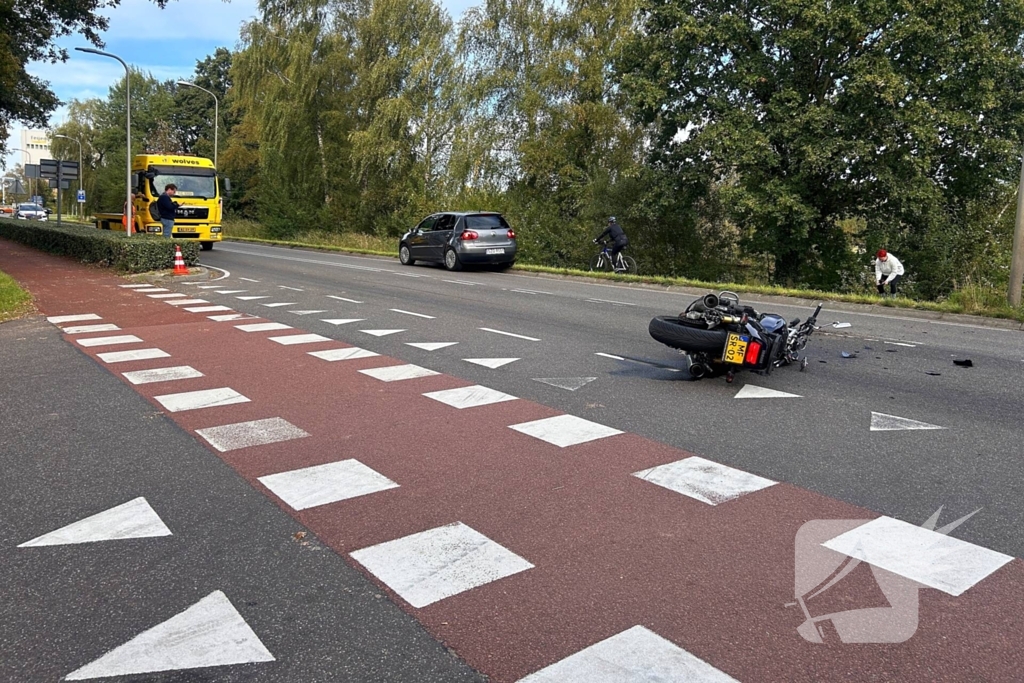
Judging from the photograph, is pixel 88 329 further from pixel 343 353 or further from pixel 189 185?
pixel 189 185

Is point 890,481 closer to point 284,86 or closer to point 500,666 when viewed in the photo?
point 500,666

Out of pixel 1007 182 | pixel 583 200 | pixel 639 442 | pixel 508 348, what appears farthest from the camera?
pixel 583 200

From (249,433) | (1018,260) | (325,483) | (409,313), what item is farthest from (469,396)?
(1018,260)

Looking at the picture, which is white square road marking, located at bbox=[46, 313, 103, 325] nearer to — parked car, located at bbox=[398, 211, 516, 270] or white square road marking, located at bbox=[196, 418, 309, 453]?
white square road marking, located at bbox=[196, 418, 309, 453]

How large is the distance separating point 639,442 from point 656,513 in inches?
53.1

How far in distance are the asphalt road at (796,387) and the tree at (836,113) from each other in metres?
8.60

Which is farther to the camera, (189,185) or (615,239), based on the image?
(189,185)

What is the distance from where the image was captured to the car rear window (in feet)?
75.0

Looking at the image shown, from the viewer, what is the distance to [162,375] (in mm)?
7539

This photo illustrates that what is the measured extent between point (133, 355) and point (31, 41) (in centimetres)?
2138

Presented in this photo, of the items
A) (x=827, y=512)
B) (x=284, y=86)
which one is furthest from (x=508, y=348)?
(x=284, y=86)

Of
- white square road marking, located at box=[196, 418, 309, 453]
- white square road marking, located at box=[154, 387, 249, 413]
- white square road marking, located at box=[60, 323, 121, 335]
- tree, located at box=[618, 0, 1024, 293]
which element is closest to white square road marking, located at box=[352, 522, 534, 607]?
white square road marking, located at box=[196, 418, 309, 453]

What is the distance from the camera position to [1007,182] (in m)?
22.5

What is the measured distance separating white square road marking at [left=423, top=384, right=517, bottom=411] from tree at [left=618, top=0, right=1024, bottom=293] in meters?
17.3
